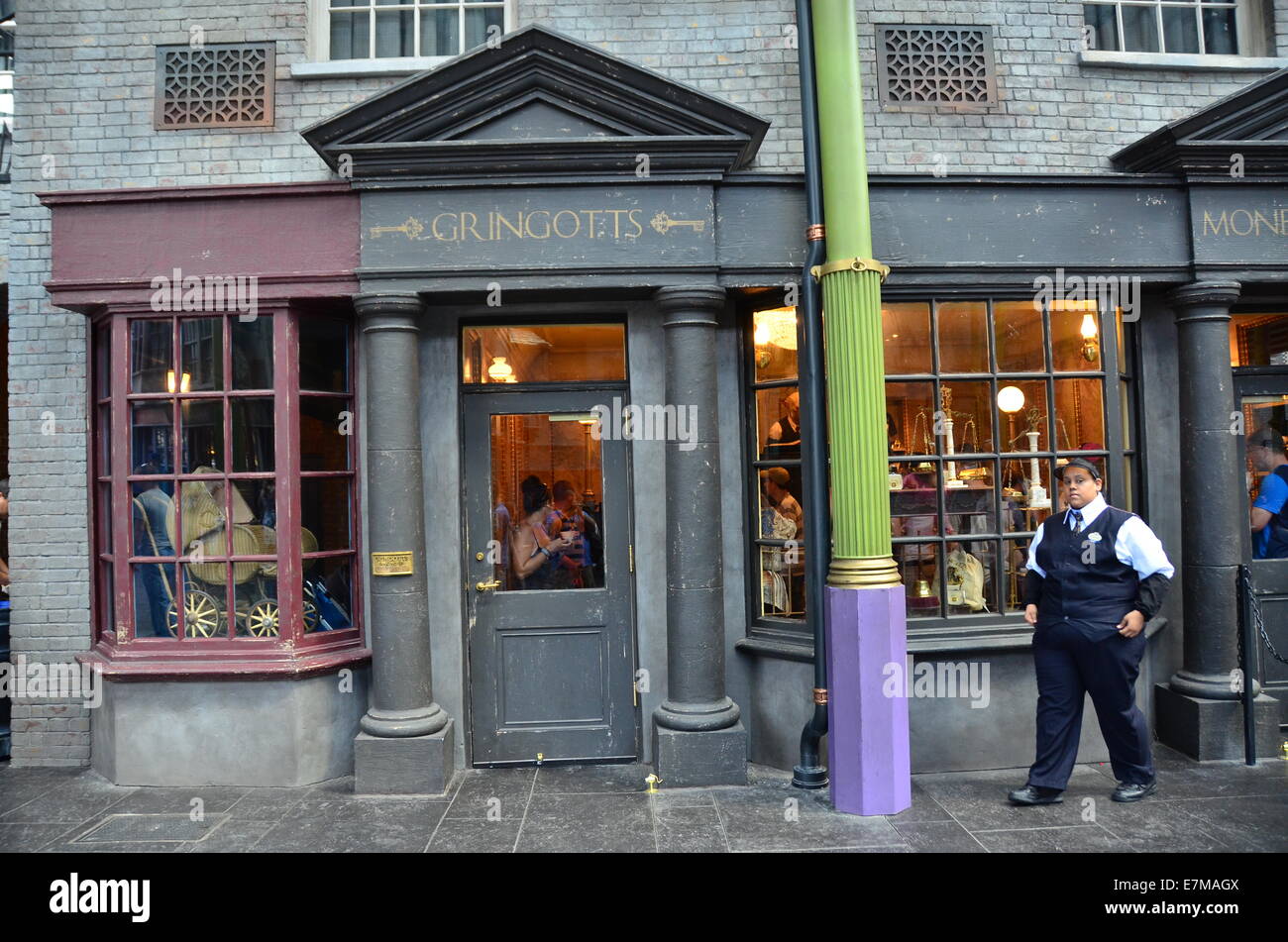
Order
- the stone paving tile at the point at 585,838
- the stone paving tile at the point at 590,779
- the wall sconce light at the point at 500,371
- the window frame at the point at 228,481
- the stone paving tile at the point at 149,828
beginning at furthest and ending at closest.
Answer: the wall sconce light at the point at 500,371 < the window frame at the point at 228,481 < the stone paving tile at the point at 590,779 < the stone paving tile at the point at 149,828 < the stone paving tile at the point at 585,838

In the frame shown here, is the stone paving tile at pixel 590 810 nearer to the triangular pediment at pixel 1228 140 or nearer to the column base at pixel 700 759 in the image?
the column base at pixel 700 759

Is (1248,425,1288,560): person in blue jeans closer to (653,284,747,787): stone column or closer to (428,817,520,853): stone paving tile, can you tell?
(653,284,747,787): stone column

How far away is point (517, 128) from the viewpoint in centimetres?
549

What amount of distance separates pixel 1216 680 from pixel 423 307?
576cm

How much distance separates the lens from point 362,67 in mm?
5832

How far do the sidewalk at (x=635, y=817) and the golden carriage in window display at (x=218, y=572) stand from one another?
40.6 inches

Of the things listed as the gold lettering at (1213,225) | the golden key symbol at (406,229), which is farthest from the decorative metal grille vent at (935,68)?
the golden key symbol at (406,229)

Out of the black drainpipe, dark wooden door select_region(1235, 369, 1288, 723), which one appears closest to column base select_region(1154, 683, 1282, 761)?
dark wooden door select_region(1235, 369, 1288, 723)

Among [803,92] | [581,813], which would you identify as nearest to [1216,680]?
[581,813]

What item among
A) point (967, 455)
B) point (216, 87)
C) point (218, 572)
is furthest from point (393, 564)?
point (967, 455)

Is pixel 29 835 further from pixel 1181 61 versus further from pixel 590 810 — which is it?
pixel 1181 61

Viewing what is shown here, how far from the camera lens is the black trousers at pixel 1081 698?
15.8 feet

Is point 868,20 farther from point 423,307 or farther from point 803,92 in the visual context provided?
A: point 423,307

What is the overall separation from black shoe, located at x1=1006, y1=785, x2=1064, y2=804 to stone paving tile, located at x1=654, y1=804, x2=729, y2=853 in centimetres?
172
